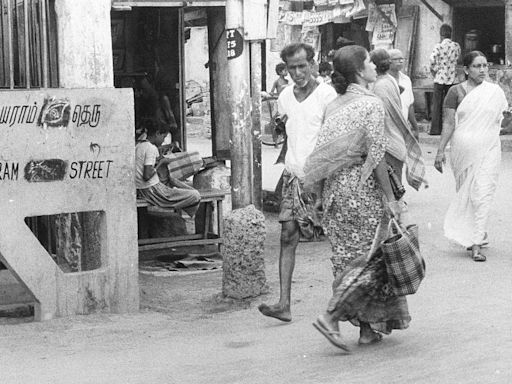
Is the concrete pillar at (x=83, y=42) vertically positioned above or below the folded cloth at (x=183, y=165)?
above

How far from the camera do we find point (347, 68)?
633cm

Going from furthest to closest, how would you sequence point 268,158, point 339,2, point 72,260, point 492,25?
point 339,2
point 492,25
point 268,158
point 72,260

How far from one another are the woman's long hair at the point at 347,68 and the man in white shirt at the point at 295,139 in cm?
79

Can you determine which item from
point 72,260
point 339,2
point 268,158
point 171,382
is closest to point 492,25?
point 339,2

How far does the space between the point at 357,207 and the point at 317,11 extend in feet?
61.6

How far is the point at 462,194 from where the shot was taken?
9336 millimetres

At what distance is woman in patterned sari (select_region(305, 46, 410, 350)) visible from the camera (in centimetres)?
617

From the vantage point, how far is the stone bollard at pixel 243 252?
796 centimetres

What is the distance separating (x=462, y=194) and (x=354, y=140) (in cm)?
336

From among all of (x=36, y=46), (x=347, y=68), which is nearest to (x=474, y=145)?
(x=347, y=68)

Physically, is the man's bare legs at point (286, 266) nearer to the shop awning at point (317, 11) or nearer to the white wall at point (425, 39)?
the white wall at point (425, 39)

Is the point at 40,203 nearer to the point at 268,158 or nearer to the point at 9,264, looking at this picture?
the point at 9,264

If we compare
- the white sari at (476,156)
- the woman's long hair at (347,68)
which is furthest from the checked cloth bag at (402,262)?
the white sari at (476,156)

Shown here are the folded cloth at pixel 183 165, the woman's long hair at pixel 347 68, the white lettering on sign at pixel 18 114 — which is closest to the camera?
the woman's long hair at pixel 347 68
